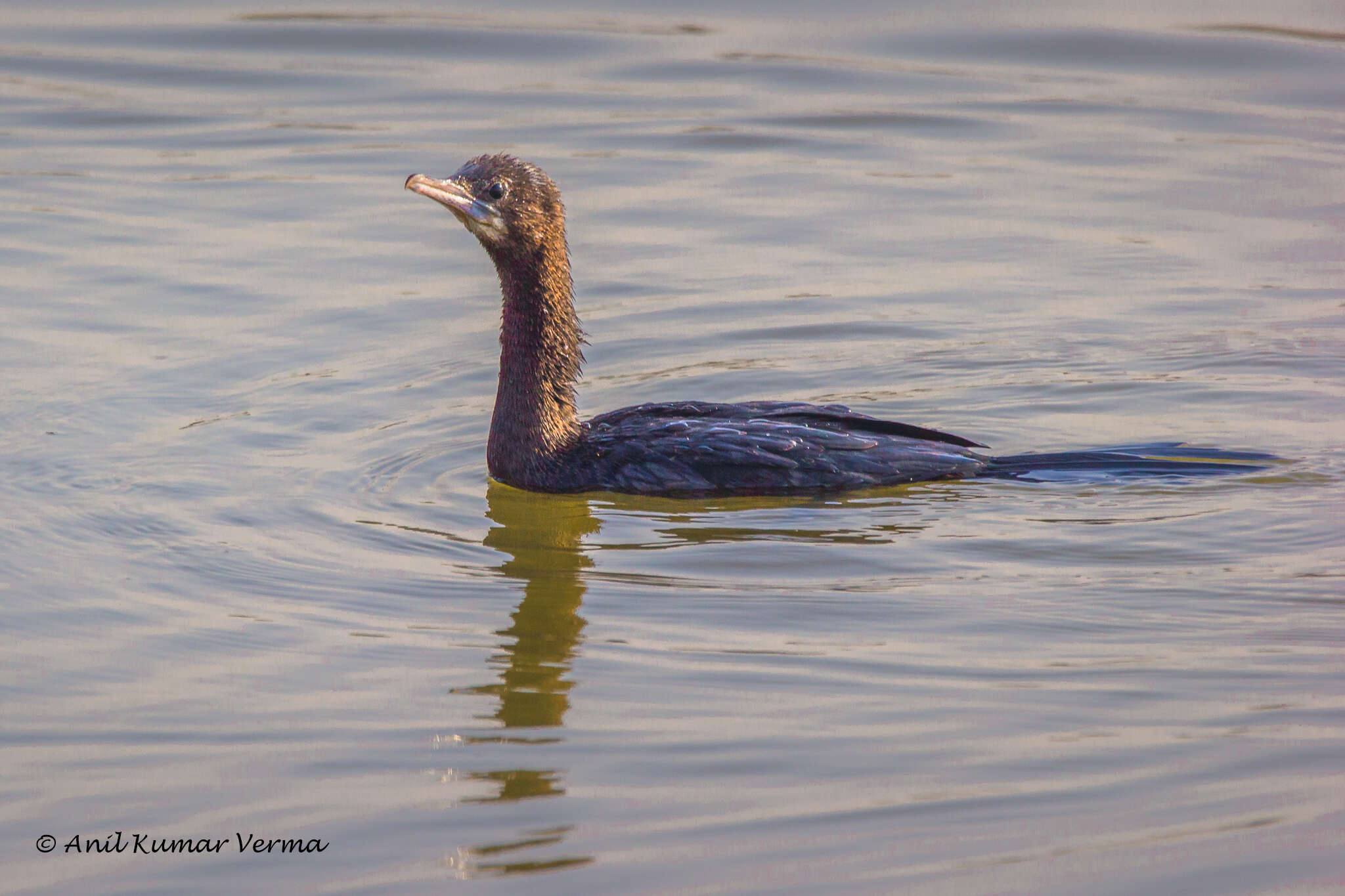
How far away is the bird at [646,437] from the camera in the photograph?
8266 millimetres

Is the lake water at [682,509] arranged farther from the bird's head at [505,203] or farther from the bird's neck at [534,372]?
the bird's head at [505,203]

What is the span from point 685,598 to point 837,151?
9.00m

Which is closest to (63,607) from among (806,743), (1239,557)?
(806,743)

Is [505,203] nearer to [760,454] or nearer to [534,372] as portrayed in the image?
[534,372]

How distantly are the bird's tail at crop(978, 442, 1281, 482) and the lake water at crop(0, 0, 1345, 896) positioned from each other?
0.12m

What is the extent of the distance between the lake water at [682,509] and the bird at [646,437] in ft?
0.49

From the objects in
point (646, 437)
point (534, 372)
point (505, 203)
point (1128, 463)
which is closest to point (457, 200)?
point (505, 203)

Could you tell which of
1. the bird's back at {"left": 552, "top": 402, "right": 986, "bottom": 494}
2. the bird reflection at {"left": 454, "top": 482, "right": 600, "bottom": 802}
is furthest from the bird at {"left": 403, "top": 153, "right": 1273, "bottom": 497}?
the bird reflection at {"left": 454, "top": 482, "right": 600, "bottom": 802}

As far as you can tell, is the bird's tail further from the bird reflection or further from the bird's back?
the bird reflection

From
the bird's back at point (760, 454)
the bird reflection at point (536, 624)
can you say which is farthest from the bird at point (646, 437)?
the bird reflection at point (536, 624)

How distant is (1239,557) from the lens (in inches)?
288

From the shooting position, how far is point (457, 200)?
8.20 meters

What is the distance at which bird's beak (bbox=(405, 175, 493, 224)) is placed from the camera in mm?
7988

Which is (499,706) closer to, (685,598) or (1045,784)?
(685,598)
